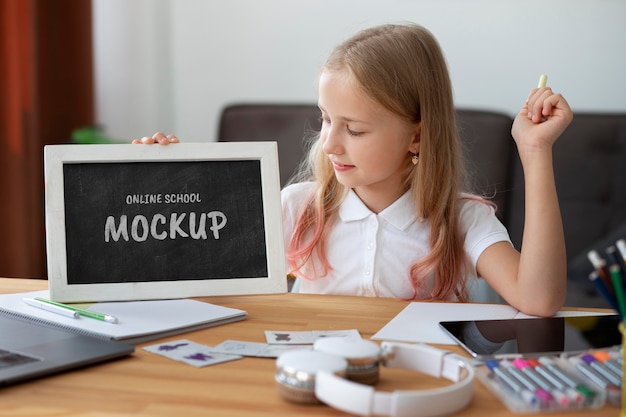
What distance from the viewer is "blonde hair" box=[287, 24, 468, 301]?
1597 mm

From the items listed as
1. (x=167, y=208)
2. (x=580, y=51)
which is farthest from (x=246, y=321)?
(x=580, y=51)

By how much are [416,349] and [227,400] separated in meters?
0.23

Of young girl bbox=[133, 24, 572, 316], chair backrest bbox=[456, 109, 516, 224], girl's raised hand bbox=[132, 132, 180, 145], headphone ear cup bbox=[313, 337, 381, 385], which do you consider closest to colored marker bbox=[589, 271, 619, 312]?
headphone ear cup bbox=[313, 337, 381, 385]

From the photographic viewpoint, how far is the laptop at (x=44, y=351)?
0.96 m

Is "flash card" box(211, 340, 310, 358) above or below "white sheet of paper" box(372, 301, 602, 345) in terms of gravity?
above

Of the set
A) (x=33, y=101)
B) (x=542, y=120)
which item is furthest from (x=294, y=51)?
(x=542, y=120)

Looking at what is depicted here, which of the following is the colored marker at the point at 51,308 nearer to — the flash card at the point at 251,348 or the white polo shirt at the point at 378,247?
the flash card at the point at 251,348

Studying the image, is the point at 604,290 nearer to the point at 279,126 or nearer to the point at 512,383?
the point at 512,383

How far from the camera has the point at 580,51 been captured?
10.4 ft

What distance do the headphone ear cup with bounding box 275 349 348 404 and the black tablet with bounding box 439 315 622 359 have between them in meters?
0.23

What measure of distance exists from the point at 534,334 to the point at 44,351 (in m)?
0.65

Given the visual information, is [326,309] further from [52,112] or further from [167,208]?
[52,112]

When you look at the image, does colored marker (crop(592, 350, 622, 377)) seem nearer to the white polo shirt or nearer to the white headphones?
the white headphones

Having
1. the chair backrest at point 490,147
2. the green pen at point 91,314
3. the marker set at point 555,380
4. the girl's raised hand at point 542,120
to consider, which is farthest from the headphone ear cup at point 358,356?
the chair backrest at point 490,147
